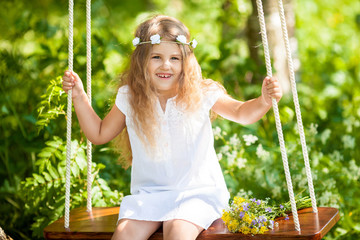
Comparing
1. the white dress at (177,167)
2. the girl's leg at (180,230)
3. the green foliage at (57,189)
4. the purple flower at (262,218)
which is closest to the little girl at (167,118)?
the white dress at (177,167)

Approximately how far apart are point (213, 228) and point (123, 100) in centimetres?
78

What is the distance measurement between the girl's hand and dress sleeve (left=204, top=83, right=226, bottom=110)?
63 cm

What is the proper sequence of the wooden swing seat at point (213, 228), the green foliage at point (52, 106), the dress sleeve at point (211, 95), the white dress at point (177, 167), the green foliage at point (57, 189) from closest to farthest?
1. the wooden swing seat at point (213, 228)
2. the white dress at point (177, 167)
3. the dress sleeve at point (211, 95)
4. the green foliage at point (52, 106)
5. the green foliage at point (57, 189)

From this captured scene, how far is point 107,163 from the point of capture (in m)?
3.76

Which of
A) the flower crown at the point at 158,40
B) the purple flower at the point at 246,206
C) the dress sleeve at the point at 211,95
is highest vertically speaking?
the flower crown at the point at 158,40

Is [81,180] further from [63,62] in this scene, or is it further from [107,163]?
[63,62]

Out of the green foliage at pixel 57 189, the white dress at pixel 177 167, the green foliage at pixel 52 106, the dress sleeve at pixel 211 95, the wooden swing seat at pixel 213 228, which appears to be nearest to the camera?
the wooden swing seat at pixel 213 228

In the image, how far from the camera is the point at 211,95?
257cm

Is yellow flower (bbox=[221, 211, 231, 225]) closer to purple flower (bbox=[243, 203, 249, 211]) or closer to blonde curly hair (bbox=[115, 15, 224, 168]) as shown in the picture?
purple flower (bbox=[243, 203, 249, 211])

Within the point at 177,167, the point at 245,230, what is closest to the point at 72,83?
the point at 177,167

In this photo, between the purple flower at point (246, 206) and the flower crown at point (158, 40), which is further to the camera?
the flower crown at point (158, 40)

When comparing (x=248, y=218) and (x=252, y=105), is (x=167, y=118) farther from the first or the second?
(x=248, y=218)

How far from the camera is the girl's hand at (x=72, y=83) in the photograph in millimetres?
2514

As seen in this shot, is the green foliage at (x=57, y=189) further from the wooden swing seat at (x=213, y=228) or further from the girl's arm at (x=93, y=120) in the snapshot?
the girl's arm at (x=93, y=120)
